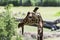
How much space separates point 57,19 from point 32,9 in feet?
1.52

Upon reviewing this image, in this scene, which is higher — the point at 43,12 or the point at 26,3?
the point at 26,3

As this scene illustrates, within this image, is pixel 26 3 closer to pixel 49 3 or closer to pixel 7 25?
pixel 49 3

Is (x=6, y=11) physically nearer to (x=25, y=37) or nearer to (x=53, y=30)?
(x=25, y=37)

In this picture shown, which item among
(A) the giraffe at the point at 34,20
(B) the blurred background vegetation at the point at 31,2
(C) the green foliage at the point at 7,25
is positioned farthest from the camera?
(B) the blurred background vegetation at the point at 31,2

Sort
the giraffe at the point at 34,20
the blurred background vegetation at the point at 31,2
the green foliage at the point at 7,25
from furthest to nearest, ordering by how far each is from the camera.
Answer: the blurred background vegetation at the point at 31,2, the giraffe at the point at 34,20, the green foliage at the point at 7,25

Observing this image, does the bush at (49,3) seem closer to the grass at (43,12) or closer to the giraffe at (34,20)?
the grass at (43,12)

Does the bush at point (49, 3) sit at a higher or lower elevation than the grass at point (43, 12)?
higher

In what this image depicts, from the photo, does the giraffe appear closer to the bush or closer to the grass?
the grass

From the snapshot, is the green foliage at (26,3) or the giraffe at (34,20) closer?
the giraffe at (34,20)

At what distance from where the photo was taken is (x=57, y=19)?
167 inches

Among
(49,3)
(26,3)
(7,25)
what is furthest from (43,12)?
(7,25)

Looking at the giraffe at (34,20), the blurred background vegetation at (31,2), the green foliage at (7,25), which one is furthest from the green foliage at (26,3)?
the green foliage at (7,25)

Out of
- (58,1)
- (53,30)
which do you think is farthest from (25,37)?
(58,1)

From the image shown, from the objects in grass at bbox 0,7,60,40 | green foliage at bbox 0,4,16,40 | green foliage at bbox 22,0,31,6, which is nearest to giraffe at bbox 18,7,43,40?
grass at bbox 0,7,60,40
